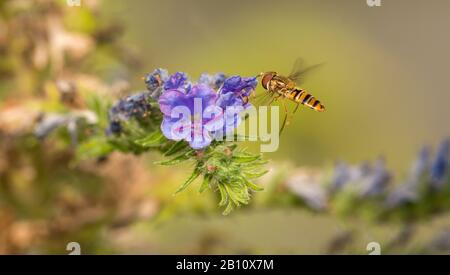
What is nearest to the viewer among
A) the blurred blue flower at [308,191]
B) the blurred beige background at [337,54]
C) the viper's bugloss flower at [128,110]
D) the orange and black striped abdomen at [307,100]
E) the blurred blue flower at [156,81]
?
the blurred blue flower at [156,81]

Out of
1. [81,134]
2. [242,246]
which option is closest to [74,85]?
[81,134]

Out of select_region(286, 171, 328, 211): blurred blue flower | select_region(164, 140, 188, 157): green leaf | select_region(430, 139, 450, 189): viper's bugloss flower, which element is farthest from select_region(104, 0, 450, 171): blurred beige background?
select_region(164, 140, 188, 157): green leaf

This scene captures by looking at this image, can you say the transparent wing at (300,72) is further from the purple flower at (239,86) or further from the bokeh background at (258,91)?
the purple flower at (239,86)

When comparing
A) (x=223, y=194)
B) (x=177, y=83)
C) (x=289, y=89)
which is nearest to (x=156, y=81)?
(x=177, y=83)

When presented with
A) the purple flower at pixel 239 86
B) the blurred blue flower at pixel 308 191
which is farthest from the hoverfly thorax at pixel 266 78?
the blurred blue flower at pixel 308 191

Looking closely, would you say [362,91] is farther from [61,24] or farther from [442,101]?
[61,24]

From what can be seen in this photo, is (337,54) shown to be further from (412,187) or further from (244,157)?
Result: (244,157)
